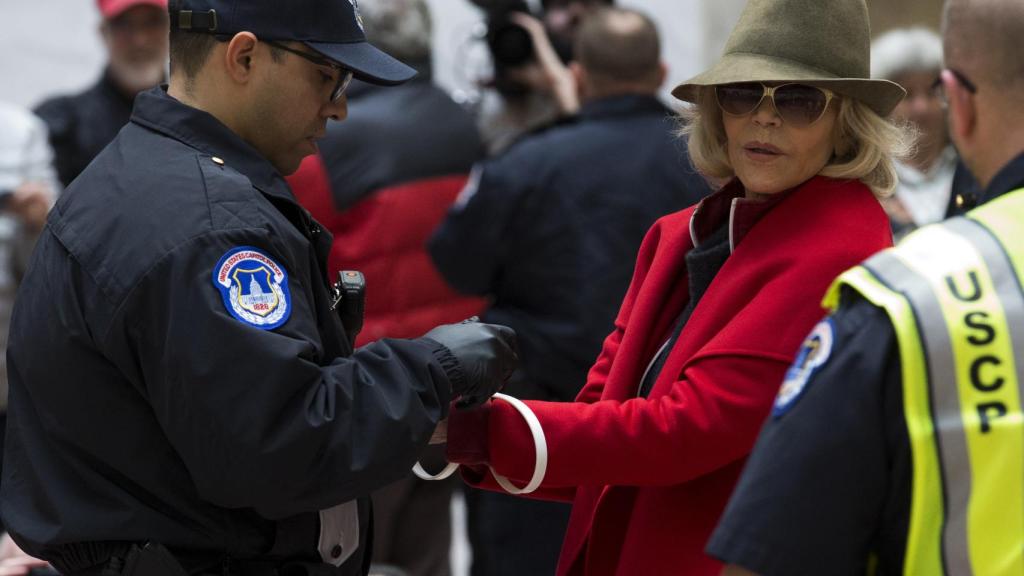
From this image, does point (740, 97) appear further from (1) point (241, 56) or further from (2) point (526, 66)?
(2) point (526, 66)

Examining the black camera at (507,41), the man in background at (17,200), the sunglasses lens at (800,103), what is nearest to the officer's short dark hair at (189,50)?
the sunglasses lens at (800,103)

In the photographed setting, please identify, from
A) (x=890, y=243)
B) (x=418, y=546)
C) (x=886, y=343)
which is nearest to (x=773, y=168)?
(x=890, y=243)

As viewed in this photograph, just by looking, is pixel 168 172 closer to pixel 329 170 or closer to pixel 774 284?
pixel 774 284

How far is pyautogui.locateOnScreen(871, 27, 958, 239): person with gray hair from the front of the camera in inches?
184

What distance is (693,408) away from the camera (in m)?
2.25

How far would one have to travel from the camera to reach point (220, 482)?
2109 millimetres

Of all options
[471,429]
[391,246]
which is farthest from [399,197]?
[471,429]

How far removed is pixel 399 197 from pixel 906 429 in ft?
10.1

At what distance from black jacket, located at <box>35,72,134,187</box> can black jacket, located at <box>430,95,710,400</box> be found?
144 centimetres

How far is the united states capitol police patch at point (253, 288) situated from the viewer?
2.09 meters

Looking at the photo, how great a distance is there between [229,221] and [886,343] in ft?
3.22

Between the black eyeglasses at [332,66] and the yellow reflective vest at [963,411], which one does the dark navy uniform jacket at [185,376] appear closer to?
the black eyeglasses at [332,66]

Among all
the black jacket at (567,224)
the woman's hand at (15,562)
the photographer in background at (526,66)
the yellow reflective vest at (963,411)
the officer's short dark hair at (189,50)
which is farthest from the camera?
the photographer in background at (526,66)

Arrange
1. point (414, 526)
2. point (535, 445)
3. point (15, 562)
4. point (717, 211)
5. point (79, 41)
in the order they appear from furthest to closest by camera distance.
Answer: point (79, 41)
point (414, 526)
point (15, 562)
point (717, 211)
point (535, 445)
